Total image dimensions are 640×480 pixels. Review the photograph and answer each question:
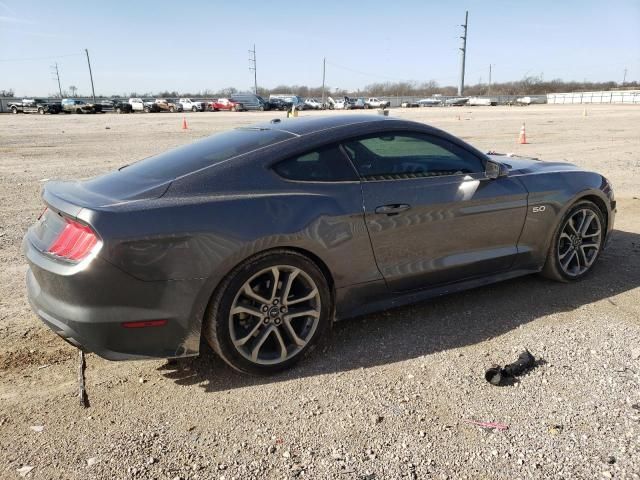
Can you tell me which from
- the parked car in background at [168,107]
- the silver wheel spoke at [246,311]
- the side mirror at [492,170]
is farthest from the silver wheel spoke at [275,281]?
the parked car in background at [168,107]

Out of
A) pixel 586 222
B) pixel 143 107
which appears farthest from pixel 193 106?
pixel 586 222

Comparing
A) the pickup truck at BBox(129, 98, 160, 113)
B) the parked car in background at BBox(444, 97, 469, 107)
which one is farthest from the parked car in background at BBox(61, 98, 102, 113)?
the parked car in background at BBox(444, 97, 469, 107)

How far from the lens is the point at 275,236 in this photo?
124 inches

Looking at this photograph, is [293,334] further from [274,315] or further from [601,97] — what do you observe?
[601,97]

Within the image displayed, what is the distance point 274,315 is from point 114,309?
3.07 feet

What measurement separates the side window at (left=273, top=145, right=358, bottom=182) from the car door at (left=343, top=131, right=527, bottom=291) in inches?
3.6

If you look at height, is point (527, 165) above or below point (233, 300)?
above

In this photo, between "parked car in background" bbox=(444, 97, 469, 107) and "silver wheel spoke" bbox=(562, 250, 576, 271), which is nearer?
"silver wheel spoke" bbox=(562, 250, 576, 271)

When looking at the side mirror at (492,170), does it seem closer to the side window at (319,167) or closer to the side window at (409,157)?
the side window at (409,157)

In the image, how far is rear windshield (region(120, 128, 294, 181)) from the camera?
3.36 meters

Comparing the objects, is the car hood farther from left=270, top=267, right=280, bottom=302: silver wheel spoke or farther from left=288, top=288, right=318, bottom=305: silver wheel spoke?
left=270, top=267, right=280, bottom=302: silver wheel spoke

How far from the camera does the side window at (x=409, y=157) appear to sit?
370 cm

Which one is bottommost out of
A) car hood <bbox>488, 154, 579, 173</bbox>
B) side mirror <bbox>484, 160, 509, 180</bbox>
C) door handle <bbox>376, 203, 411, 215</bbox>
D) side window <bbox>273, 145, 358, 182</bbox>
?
door handle <bbox>376, 203, 411, 215</bbox>

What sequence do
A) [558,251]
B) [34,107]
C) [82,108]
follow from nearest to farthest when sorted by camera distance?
[558,251] → [82,108] → [34,107]
